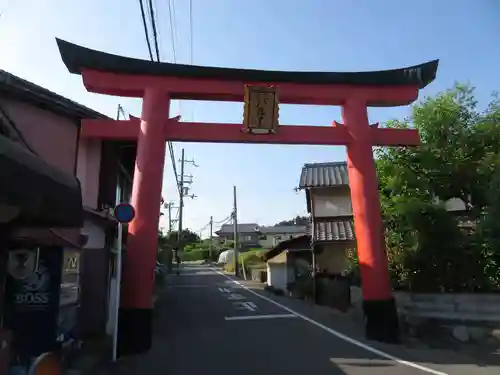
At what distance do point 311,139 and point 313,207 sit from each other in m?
12.2

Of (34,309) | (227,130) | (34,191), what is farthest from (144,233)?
(34,191)

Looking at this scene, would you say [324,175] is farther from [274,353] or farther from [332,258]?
[274,353]

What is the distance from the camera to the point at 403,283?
13.7m

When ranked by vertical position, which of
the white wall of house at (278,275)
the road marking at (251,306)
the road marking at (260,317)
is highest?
the white wall of house at (278,275)

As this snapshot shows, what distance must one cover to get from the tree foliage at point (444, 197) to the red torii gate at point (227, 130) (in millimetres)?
1833

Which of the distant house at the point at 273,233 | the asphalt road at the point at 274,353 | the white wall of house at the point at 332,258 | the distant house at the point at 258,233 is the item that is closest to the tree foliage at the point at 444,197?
the asphalt road at the point at 274,353

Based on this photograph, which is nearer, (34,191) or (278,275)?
(34,191)

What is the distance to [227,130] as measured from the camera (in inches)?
465

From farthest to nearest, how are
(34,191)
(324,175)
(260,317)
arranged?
1. (324,175)
2. (260,317)
3. (34,191)

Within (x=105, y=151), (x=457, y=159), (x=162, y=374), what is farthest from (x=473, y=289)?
(x=105, y=151)

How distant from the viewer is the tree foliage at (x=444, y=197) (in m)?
12.3

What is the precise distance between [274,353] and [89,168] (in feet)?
22.0

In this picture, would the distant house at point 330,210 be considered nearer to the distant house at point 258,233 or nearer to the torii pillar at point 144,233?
the torii pillar at point 144,233

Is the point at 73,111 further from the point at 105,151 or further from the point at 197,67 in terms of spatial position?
the point at 197,67
